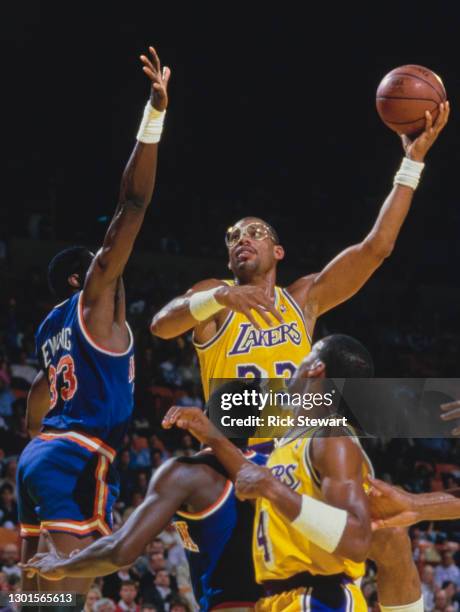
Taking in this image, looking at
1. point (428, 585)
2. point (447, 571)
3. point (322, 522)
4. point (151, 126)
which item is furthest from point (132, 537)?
point (447, 571)

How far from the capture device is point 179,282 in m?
16.2

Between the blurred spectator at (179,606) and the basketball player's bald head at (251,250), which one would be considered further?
the blurred spectator at (179,606)

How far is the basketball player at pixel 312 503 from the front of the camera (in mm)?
3311

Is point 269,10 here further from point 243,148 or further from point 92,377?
point 92,377

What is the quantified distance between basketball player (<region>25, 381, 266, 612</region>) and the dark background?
11.5 m

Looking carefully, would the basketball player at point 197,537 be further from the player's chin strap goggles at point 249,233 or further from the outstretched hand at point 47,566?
the player's chin strap goggles at point 249,233

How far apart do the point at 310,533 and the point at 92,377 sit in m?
1.48

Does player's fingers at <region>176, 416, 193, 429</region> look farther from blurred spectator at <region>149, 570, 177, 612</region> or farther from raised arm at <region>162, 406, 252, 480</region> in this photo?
blurred spectator at <region>149, 570, 177, 612</region>

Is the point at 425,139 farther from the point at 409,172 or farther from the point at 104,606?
the point at 104,606

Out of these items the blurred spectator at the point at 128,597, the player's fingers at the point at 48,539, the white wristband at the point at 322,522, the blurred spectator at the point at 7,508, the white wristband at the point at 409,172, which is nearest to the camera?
the white wristband at the point at 322,522

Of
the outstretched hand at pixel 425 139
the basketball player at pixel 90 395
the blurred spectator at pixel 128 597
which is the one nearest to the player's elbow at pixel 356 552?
the basketball player at pixel 90 395

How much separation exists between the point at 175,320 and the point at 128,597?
171 inches

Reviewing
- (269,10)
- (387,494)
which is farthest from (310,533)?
(269,10)

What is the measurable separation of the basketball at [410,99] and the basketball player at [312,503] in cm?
195
